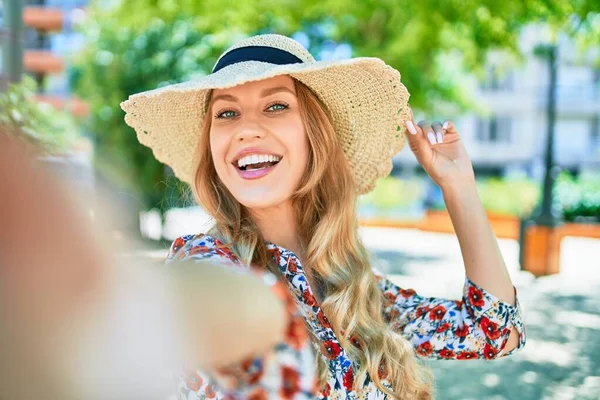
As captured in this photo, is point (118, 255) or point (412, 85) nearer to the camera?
point (118, 255)

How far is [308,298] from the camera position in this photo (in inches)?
64.1

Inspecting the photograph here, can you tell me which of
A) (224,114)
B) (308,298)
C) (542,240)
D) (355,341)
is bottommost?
(542,240)

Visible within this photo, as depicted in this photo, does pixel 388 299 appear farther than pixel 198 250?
Yes

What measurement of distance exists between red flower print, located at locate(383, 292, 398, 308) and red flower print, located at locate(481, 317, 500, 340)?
0.28 meters

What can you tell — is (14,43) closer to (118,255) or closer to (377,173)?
(377,173)

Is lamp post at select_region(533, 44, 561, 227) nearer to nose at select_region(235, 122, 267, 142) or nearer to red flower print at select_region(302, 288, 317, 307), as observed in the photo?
nose at select_region(235, 122, 267, 142)

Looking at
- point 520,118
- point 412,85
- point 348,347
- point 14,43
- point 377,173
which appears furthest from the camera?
point 520,118

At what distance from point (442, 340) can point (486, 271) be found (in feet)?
0.77

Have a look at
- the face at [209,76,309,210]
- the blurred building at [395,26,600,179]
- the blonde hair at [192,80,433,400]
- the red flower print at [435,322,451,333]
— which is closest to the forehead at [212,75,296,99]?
the face at [209,76,309,210]

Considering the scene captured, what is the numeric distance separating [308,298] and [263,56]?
67cm

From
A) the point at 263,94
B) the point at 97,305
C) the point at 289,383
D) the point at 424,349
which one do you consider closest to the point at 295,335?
the point at 289,383

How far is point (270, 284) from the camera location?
64 centimetres

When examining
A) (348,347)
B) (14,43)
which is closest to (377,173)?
(348,347)

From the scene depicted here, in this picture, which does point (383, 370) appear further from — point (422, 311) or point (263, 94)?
point (263, 94)
